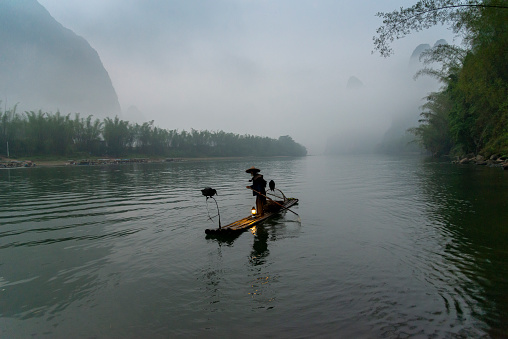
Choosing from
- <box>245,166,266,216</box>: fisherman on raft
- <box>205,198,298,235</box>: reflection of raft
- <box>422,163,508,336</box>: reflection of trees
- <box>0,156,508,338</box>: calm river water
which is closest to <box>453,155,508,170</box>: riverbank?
<box>422,163,508,336</box>: reflection of trees

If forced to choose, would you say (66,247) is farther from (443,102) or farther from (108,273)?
(443,102)

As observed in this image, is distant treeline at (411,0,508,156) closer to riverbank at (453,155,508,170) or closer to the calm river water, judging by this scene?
riverbank at (453,155,508,170)

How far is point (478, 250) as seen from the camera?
7863mm

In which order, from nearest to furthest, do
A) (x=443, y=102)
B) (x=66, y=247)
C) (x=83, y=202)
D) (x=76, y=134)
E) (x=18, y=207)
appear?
(x=66, y=247) < (x=18, y=207) < (x=83, y=202) < (x=443, y=102) < (x=76, y=134)

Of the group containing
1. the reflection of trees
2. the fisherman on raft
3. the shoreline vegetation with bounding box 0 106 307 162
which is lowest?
the reflection of trees

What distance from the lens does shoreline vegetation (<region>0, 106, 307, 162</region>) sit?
71.4 m

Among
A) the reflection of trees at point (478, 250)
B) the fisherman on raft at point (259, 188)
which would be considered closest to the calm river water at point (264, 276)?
the reflection of trees at point (478, 250)

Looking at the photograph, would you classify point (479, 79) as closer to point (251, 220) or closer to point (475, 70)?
point (475, 70)

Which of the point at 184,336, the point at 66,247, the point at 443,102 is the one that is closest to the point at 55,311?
the point at 184,336

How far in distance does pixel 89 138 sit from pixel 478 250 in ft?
310

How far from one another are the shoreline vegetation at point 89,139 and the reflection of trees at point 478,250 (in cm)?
8362

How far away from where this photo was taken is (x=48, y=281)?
6781mm

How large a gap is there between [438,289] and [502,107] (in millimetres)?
28484

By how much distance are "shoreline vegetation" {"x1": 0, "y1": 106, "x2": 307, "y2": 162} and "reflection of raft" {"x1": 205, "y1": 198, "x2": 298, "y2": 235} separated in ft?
254
